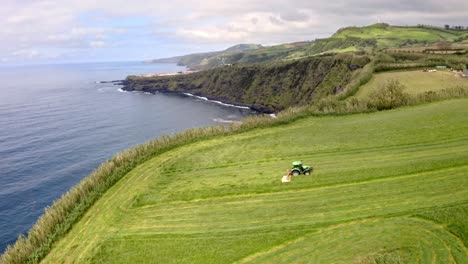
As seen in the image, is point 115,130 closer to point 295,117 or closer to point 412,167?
point 295,117

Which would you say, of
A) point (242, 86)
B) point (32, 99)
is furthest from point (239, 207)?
point (32, 99)

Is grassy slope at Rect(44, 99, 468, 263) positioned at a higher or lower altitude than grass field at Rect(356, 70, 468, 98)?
→ lower

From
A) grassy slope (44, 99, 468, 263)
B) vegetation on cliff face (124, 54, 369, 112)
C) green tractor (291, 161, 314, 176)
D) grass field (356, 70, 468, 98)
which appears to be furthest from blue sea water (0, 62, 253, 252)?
grass field (356, 70, 468, 98)

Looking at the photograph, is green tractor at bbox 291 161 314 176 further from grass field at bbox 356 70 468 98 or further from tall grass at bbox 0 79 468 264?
grass field at bbox 356 70 468 98

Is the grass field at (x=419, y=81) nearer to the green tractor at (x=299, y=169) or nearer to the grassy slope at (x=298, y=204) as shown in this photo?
the grassy slope at (x=298, y=204)

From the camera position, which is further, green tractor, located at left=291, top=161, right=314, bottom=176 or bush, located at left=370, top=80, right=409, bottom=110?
bush, located at left=370, top=80, right=409, bottom=110

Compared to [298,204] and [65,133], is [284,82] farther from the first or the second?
[298,204]

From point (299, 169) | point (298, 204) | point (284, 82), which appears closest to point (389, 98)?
point (299, 169)
